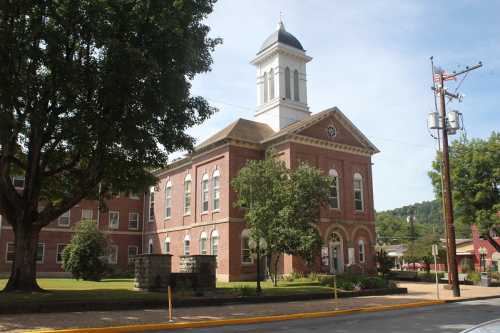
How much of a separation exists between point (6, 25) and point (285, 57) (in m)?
29.7

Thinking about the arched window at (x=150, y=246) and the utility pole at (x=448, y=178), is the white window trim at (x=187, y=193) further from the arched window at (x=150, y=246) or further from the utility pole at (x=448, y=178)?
the utility pole at (x=448, y=178)

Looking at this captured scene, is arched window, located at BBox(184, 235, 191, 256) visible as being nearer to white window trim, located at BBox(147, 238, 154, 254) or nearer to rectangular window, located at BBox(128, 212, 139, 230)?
white window trim, located at BBox(147, 238, 154, 254)

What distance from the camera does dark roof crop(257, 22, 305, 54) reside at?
43.3m

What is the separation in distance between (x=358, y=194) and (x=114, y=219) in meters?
24.7

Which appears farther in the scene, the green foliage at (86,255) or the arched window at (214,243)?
the arched window at (214,243)

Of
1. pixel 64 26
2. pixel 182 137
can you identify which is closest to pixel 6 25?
pixel 64 26

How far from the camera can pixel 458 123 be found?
1024 inches

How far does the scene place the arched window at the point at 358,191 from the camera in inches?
1519

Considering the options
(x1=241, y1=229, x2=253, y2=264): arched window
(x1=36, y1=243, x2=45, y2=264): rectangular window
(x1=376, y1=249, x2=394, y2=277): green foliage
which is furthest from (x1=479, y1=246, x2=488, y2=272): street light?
(x1=36, y1=243, x2=45, y2=264): rectangular window

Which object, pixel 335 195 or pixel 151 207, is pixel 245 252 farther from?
pixel 151 207

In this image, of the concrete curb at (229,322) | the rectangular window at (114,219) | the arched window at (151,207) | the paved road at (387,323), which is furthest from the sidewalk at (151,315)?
the rectangular window at (114,219)

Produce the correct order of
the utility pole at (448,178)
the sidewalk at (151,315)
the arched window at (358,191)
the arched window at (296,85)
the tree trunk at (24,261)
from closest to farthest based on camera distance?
the sidewalk at (151,315)
the tree trunk at (24,261)
the utility pole at (448,178)
the arched window at (358,191)
the arched window at (296,85)

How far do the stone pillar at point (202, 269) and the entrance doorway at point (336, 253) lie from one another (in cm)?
1565

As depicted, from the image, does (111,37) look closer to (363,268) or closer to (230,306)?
(230,306)
